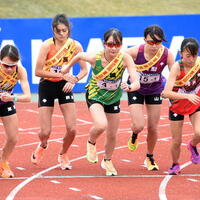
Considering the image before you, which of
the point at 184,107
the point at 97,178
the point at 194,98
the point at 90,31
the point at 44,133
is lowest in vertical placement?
the point at 97,178

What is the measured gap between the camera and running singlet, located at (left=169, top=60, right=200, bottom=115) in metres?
9.48

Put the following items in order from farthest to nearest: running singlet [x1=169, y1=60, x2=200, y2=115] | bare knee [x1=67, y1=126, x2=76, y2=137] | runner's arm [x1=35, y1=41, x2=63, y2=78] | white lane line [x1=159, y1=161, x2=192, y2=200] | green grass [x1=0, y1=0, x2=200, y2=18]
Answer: green grass [x1=0, y1=0, x2=200, y2=18]
bare knee [x1=67, y1=126, x2=76, y2=137]
runner's arm [x1=35, y1=41, x2=63, y2=78]
running singlet [x1=169, y1=60, x2=200, y2=115]
white lane line [x1=159, y1=161, x2=192, y2=200]

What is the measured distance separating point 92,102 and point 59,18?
1258 millimetres

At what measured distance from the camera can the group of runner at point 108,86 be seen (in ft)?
30.7

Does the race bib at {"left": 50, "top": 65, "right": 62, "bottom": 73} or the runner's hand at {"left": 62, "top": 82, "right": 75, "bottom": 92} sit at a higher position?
the race bib at {"left": 50, "top": 65, "right": 62, "bottom": 73}

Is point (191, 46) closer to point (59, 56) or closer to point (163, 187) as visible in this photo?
point (163, 187)

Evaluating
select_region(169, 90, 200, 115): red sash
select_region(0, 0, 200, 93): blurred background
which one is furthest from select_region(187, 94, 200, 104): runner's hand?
select_region(0, 0, 200, 93): blurred background

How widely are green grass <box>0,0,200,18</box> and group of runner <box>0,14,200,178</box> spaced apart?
1921cm

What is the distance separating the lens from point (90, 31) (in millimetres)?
19469

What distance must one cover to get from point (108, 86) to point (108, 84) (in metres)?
0.03

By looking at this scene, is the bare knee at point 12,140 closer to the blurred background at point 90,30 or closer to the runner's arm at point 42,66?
the runner's arm at point 42,66

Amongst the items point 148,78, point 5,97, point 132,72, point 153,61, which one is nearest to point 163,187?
point 132,72

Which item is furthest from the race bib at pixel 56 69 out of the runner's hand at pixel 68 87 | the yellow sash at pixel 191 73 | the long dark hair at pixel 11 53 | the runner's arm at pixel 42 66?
the yellow sash at pixel 191 73

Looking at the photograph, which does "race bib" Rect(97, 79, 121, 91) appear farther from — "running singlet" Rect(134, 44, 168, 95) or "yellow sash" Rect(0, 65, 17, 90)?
"yellow sash" Rect(0, 65, 17, 90)
